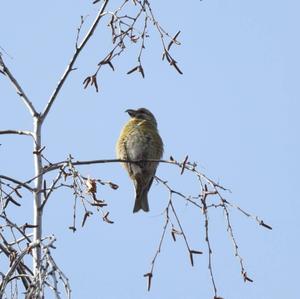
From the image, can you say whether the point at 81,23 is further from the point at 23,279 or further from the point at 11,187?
the point at 23,279

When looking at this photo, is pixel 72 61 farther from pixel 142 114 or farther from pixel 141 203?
pixel 142 114

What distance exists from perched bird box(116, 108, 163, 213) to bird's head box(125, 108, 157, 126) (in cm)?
47

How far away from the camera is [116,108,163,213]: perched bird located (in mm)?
6578

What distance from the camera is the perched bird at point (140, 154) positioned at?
6.58 meters

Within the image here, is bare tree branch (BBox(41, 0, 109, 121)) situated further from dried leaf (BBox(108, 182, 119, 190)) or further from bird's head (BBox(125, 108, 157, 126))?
bird's head (BBox(125, 108, 157, 126))

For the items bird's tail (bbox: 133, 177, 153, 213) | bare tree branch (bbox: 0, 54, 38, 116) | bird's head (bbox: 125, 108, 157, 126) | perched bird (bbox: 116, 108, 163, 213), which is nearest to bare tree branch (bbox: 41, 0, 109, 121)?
bare tree branch (bbox: 0, 54, 38, 116)

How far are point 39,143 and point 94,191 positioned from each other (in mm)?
486

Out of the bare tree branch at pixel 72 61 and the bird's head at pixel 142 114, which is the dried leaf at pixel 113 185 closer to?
the bare tree branch at pixel 72 61

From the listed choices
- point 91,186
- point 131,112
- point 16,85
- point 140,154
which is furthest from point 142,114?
point 91,186

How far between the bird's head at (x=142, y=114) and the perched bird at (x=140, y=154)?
47 cm

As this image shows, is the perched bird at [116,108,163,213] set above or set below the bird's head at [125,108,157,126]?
below

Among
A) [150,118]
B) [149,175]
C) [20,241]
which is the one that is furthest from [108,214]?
[150,118]

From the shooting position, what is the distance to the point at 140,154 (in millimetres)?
6605

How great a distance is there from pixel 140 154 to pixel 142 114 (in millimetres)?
1035
